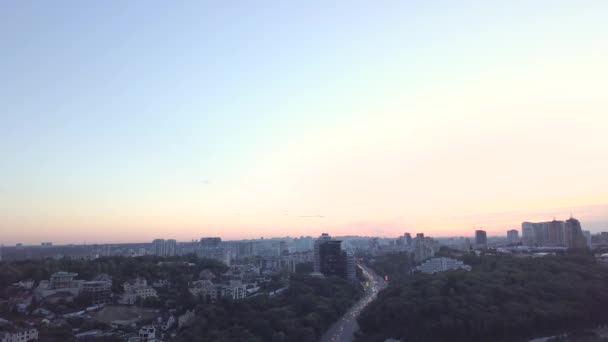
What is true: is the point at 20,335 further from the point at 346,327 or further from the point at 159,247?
the point at 159,247

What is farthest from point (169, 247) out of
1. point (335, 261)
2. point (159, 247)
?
point (335, 261)

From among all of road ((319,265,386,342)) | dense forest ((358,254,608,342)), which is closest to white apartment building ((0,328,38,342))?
road ((319,265,386,342))

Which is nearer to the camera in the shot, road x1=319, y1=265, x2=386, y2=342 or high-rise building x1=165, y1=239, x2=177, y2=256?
road x1=319, y1=265, x2=386, y2=342

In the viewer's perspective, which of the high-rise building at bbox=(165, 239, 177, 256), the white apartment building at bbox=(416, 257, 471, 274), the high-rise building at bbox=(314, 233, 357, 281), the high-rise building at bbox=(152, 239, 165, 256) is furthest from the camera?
the high-rise building at bbox=(165, 239, 177, 256)

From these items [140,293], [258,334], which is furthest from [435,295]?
[140,293]

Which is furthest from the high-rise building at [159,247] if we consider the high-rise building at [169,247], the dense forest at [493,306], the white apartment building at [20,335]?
the white apartment building at [20,335]

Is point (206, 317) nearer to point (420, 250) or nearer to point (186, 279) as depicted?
point (186, 279)

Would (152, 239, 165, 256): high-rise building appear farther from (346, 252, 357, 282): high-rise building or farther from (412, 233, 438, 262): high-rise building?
(346, 252, 357, 282): high-rise building
